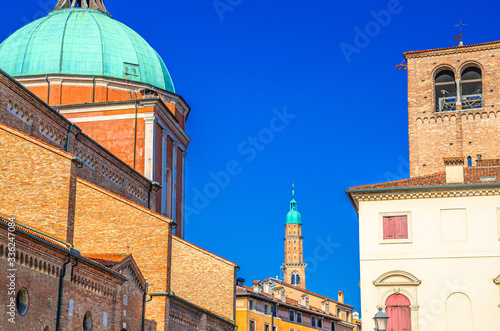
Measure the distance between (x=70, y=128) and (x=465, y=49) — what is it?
26.5 meters

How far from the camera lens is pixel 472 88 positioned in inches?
1754

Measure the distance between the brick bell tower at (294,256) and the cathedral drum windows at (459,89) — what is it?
101212 mm

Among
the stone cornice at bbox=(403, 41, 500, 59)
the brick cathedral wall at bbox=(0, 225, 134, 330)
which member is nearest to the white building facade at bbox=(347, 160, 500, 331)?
the brick cathedral wall at bbox=(0, 225, 134, 330)

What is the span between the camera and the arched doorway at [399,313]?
2720 centimetres

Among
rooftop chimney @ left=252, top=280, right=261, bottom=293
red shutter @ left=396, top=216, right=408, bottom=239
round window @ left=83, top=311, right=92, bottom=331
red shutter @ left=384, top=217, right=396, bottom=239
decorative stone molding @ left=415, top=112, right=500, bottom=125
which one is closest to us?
round window @ left=83, top=311, right=92, bottom=331

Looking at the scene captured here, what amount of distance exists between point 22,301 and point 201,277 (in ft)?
44.3

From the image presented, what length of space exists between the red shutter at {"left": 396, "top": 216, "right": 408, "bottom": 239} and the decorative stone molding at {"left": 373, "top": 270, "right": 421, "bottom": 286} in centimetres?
138

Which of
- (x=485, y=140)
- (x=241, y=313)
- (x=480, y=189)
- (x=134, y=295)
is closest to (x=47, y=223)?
(x=134, y=295)

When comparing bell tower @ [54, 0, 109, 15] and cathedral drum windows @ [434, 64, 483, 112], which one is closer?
bell tower @ [54, 0, 109, 15]

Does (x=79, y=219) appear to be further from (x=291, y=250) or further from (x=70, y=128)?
(x=291, y=250)

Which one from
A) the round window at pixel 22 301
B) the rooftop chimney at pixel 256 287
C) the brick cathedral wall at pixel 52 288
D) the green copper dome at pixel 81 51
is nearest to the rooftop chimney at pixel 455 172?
the green copper dome at pixel 81 51

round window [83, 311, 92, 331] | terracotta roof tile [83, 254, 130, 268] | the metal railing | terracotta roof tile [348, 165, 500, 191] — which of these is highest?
the metal railing

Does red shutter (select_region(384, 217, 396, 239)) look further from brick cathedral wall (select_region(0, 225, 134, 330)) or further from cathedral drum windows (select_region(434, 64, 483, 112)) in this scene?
cathedral drum windows (select_region(434, 64, 483, 112))

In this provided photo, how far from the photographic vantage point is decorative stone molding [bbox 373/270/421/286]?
27.5 meters
